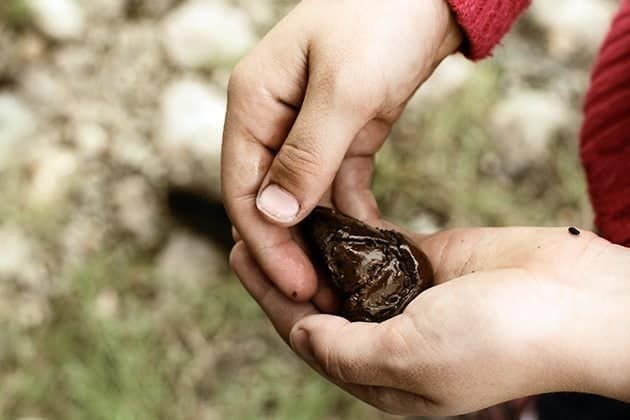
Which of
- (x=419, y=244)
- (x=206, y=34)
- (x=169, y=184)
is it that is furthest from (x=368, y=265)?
(x=206, y=34)

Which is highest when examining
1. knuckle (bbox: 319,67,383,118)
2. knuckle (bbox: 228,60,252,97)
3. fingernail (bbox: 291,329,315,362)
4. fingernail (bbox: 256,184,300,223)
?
knuckle (bbox: 319,67,383,118)

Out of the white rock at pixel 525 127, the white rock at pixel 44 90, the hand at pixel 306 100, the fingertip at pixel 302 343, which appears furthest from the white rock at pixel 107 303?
the white rock at pixel 525 127

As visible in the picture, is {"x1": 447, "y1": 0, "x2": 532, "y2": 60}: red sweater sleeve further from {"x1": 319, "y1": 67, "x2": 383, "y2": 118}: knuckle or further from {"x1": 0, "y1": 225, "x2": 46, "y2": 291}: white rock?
{"x1": 0, "y1": 225, "x2": 46, "y2": 291}: white rock

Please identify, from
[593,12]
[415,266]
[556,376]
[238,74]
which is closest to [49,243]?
[238,74]

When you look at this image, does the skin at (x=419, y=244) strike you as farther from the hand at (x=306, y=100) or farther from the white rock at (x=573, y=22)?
the white rock at (x=573, y=22)

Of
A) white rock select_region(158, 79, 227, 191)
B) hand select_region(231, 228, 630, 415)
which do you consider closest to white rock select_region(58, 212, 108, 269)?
white rock select_region(158, 79, 227, 191)

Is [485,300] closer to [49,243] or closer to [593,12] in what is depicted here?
[49,243]
